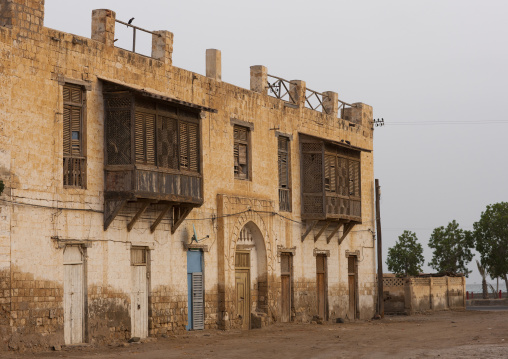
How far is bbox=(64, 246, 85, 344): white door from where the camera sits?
786 inches

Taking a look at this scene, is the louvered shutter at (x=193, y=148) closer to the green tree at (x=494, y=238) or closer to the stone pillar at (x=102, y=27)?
the stone pillar at (x=102, y=27)

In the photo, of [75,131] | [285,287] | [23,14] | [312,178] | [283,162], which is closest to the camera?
[23,14]

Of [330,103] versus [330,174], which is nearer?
[330,174]

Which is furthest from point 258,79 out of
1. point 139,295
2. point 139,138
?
point 139,295

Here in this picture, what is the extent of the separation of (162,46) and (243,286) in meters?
8.17

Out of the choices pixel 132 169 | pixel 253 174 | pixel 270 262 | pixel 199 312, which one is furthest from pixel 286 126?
pixel 132 169

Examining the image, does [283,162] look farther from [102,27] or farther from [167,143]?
[102,27]

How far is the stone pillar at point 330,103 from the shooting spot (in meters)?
33.0

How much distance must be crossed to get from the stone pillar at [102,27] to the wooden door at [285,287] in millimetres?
10760

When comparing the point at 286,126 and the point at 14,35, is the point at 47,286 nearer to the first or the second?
the point at 14,35

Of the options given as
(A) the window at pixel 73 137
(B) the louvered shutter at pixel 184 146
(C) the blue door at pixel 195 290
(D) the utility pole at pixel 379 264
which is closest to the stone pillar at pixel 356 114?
(D) the utility pole at pixel 379 264

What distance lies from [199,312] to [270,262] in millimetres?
4139

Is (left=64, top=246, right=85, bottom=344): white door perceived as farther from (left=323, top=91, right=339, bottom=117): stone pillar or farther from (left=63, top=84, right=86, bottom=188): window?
(left=323, top=91, right=339, bottom=117): stone pillar

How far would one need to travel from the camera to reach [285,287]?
96.0ft
